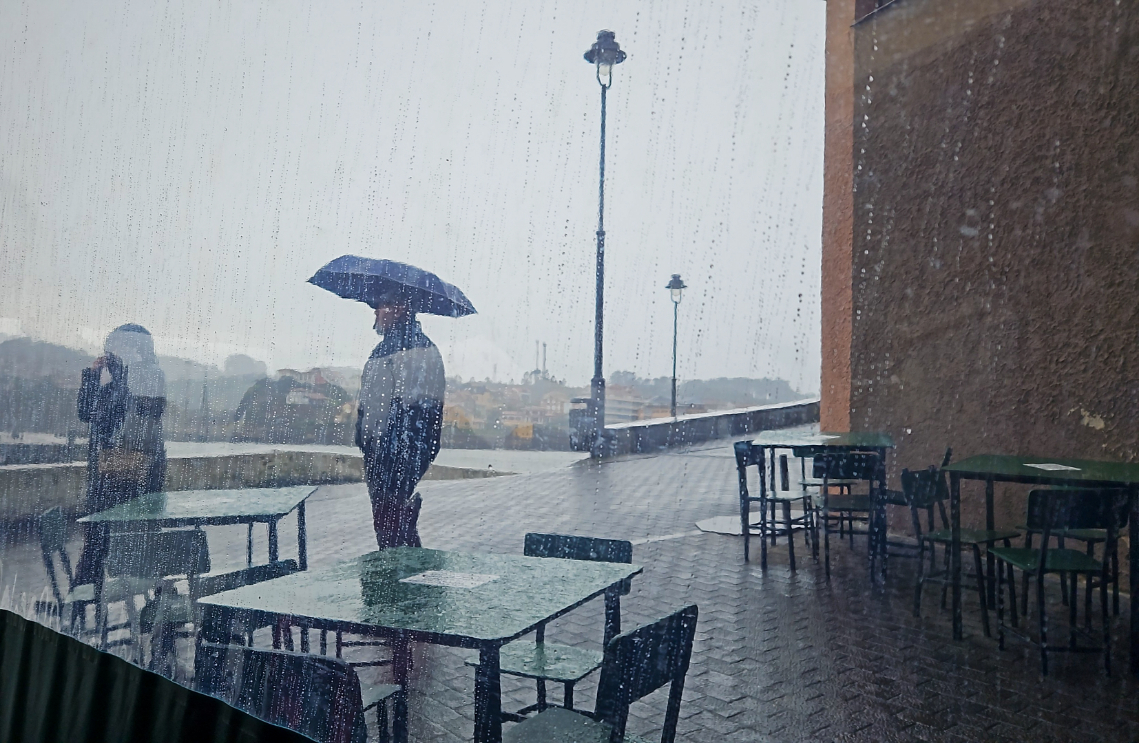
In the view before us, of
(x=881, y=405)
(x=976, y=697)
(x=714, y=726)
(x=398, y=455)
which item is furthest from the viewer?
(x=881, y=405)

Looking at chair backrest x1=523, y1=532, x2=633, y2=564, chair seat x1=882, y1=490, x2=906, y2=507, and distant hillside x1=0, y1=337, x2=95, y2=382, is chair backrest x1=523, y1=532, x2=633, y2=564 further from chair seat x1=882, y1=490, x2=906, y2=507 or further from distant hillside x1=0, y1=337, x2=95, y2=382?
chair seat x1=882, y1=490, x2=906, y2=507

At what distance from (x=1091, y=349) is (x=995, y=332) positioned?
1.33 feet

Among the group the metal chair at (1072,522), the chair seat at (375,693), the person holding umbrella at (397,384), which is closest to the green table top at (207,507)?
the person holding umbrella at (397,384)

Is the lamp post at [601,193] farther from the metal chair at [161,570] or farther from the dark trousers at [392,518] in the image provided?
the metal chair at [161,570]

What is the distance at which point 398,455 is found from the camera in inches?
93.6

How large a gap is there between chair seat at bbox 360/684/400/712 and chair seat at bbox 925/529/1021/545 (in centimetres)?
232

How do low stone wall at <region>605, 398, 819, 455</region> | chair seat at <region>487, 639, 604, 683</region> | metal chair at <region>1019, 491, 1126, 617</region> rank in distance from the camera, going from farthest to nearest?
1. low stone wall at <region>605, 398, 819, 455</region>
2. metal chair at <region>1019, 491, 1126, 617</region>
3. chair seat at <region>487, 639, 604, 683</region>

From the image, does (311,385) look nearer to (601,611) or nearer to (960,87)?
(601,611)

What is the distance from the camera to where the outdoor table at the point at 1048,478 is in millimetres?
2324

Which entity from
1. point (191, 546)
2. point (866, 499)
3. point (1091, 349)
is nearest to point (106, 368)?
point (191, 546)

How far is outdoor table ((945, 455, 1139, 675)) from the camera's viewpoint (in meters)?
2.32

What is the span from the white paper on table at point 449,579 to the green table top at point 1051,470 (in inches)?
75.5

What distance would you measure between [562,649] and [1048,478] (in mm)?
1713

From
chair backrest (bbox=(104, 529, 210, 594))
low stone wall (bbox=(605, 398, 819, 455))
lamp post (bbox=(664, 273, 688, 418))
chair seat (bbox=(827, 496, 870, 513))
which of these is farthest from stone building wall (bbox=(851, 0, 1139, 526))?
chair backrest (bbox=(104, 529, 210, 594))
